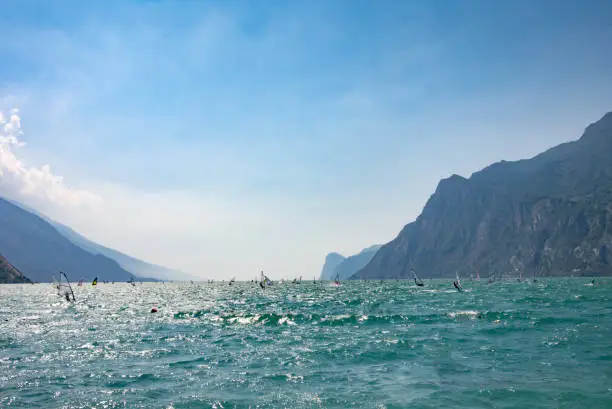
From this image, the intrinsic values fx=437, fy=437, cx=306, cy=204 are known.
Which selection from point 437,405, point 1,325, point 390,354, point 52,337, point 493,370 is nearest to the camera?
point 437,405

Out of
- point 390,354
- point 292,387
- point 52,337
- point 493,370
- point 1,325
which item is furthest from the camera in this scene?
point 1,325

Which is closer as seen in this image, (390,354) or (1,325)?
(390,354)

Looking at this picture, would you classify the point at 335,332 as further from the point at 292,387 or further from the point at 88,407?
the point at 88,407

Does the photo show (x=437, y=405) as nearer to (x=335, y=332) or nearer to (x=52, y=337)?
(x=335, y=332)

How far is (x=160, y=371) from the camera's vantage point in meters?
24.8

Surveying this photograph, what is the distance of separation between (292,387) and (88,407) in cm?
877

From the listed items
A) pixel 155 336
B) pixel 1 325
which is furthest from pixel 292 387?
pixel 1 325

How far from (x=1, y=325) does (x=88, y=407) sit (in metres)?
39.4

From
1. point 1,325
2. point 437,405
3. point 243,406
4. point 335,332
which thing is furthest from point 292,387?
point 1,325

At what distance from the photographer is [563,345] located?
29.9 metres

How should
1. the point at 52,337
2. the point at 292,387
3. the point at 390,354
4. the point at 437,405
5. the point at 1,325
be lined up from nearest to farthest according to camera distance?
the point at 437,405 → the point at 292,387 → the point at 390,354 → the point at 52,337 → the point at 1,325

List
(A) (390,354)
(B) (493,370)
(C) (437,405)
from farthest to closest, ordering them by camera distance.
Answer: (A) (390,354) → (B) (493,370) → (C) (437,405)

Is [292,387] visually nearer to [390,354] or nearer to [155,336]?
[390,354]

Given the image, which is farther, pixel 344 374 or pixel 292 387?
pixel 344 374
